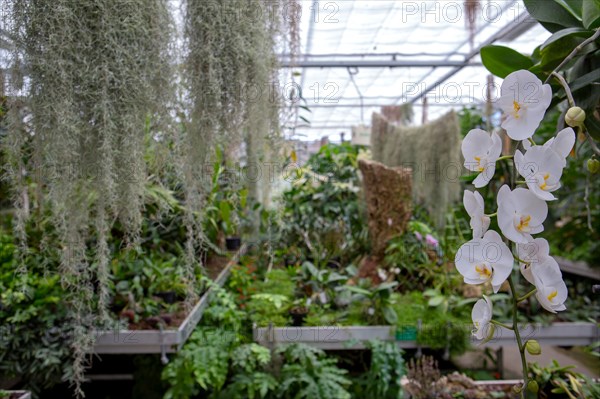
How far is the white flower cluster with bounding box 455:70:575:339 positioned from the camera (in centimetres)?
46

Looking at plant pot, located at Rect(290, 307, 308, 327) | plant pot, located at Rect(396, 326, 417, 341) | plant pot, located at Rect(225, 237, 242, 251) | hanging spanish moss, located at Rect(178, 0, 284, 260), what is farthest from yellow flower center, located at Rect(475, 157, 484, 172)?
plant pot, located at Rect(225, 237, 242, 251)

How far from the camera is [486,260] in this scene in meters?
0.48

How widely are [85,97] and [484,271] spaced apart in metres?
0.87

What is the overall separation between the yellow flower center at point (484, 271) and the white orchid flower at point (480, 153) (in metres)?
0.10

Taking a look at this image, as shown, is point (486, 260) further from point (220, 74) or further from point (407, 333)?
point (407, 333)

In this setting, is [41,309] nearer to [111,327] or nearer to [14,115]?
[111,327]

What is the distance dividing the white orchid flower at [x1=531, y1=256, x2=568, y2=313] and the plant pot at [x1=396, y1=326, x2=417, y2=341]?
5.34 feet

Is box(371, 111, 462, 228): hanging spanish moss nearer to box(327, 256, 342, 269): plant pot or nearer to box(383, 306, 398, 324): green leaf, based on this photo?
box(327, 256, 342, 269): plant pot

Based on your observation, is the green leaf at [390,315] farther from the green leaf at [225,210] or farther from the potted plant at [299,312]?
the green leaf at [225,210]

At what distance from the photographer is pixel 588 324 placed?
2150 millimetres

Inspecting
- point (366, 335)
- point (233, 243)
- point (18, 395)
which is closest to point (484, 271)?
point (18, 395)

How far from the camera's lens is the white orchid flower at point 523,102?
1.57ft

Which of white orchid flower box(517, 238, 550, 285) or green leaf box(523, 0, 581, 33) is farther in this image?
green leaf box(523, 0, 581, 33)

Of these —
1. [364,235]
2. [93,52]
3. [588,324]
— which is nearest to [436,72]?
[364,235]
